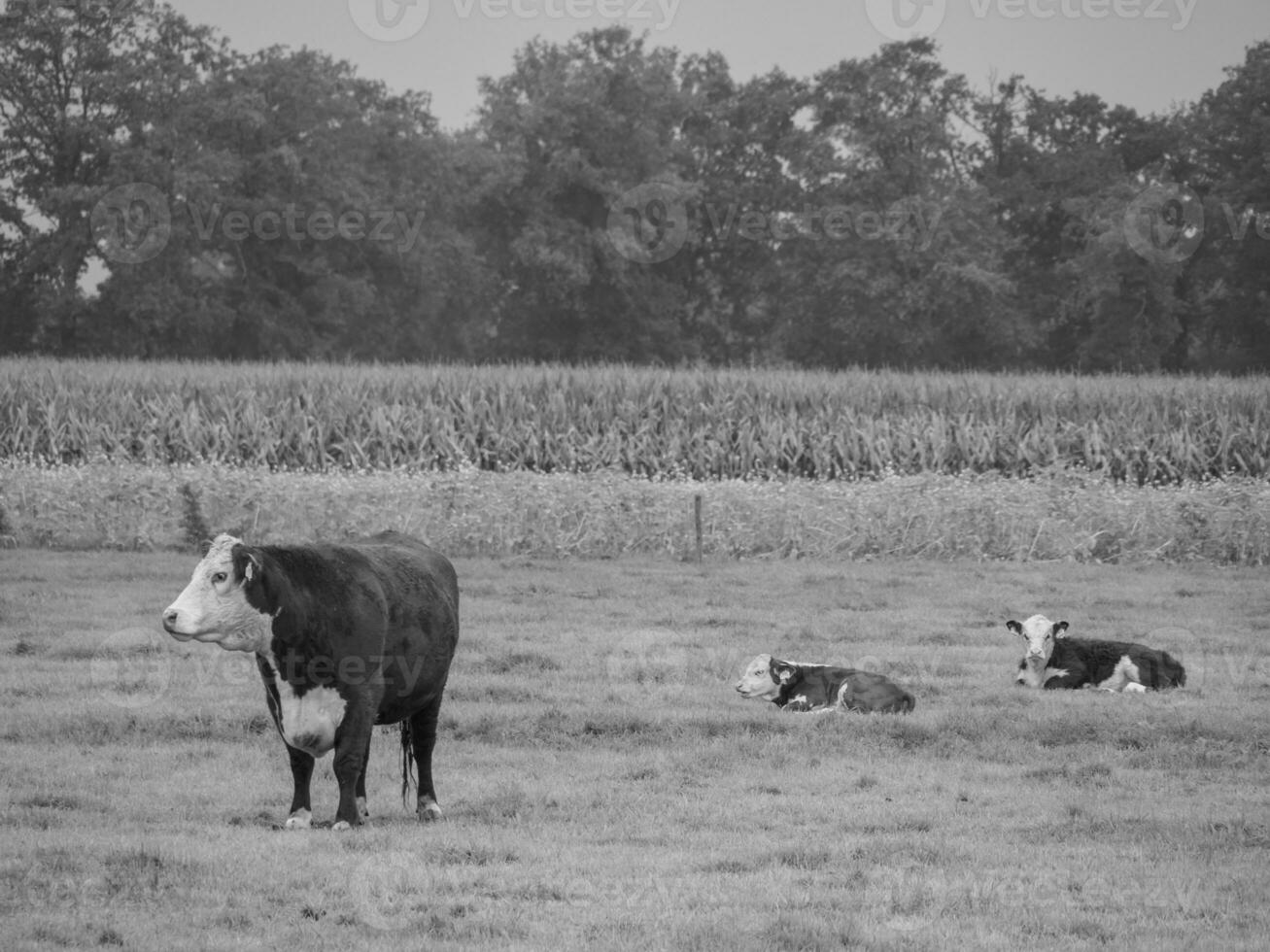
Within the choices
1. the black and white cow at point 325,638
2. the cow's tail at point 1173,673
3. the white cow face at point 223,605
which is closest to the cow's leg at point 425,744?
the black and white cow at point 325,638

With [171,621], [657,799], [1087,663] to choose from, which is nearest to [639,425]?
[1087,663]

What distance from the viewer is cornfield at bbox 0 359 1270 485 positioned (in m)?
31.1

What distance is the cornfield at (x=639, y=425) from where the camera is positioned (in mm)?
31094

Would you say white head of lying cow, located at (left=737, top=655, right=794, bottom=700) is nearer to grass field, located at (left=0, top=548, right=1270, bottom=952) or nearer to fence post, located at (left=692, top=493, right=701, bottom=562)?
grass field, located at (left=0, top=548, right=1270, bottom=952)

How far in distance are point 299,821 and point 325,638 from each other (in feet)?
3.20

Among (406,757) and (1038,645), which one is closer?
(406,757)

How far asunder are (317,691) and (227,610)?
2.19 feet

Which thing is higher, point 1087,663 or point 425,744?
point 425,744

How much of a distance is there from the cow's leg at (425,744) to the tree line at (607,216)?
4724cm

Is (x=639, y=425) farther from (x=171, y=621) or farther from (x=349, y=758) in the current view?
(x=171, y=621)

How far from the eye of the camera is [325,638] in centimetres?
883

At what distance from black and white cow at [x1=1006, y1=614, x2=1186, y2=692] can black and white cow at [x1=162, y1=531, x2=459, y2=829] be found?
19.7ft

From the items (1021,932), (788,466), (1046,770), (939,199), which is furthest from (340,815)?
(939,199)

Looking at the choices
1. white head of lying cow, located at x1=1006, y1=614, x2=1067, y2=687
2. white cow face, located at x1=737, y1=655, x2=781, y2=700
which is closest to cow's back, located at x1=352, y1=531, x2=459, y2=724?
white cow face, located at x1=737, y1=655, x2=781, y2=700
